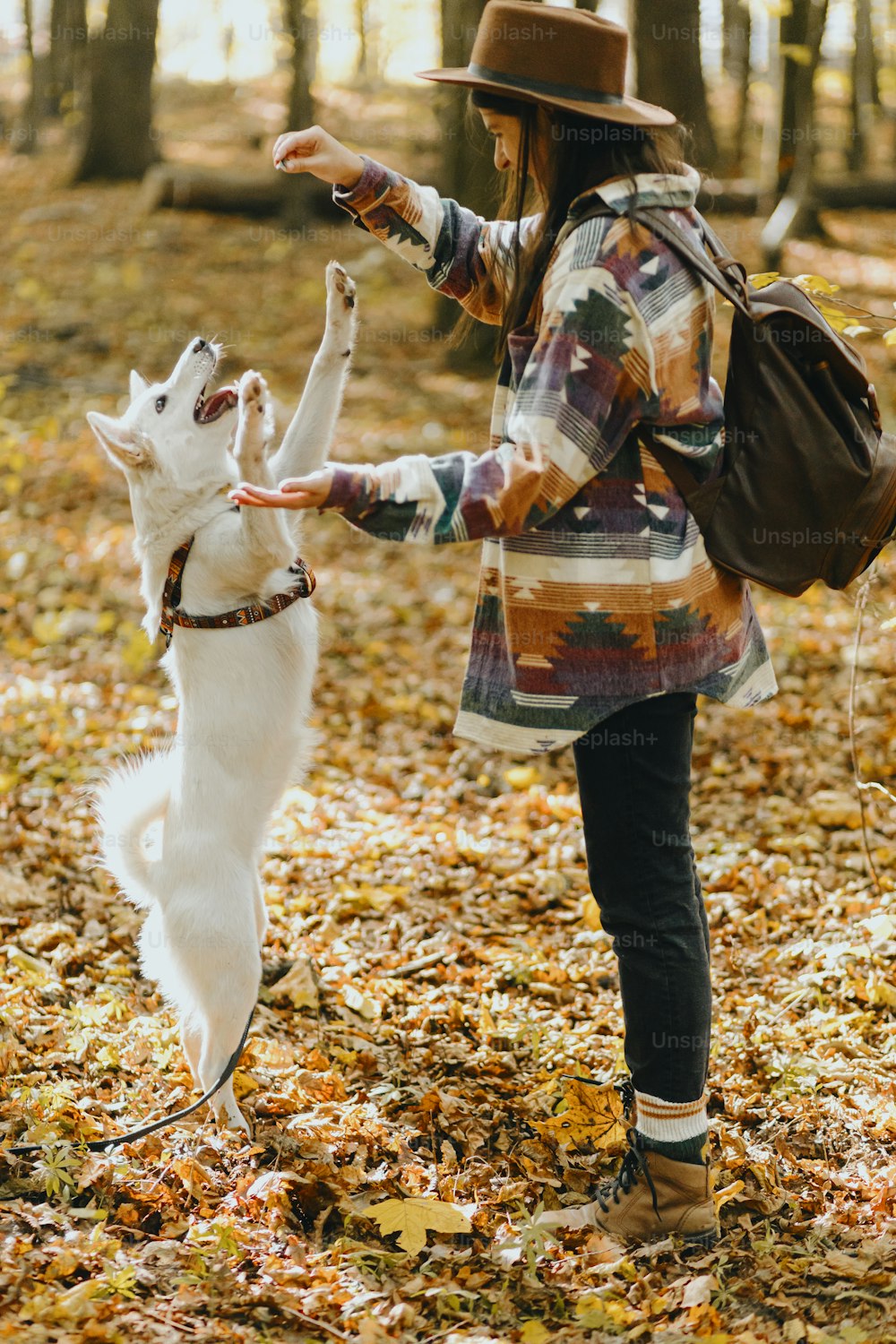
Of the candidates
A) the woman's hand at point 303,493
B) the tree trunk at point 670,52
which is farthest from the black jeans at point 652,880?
the tree trunk at point 670,52

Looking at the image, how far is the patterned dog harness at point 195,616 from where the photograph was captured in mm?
3221

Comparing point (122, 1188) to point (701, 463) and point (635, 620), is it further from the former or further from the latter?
point (701, 463)

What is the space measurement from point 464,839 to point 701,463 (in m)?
2.79

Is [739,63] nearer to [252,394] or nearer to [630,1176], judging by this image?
[252,394]

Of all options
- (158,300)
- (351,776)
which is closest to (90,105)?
→ (158,300)

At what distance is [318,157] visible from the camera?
109 inches

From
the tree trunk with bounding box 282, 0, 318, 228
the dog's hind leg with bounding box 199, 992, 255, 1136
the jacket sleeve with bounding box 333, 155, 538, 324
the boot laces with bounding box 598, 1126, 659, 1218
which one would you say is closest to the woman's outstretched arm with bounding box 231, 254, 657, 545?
the jacket sleeve with bounding box 333, 155, 538, 324

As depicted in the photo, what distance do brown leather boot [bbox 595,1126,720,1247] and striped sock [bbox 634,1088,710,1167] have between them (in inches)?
0.9

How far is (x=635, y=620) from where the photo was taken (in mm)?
2447

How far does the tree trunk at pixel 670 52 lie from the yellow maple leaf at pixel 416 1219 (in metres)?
10.5

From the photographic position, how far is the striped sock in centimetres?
277

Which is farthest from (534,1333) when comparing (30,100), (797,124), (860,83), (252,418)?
(30,100)

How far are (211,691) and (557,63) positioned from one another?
1824 millimetres

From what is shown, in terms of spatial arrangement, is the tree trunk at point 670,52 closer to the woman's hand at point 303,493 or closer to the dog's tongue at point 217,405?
the dog's tongue at point 217,405
